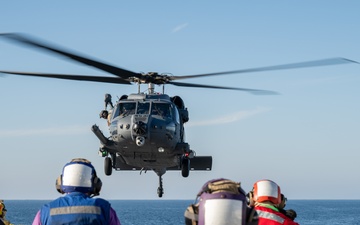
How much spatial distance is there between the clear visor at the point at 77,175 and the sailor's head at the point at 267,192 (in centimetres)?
172

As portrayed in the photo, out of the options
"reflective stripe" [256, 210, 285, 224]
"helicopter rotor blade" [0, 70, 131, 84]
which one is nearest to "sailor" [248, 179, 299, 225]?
"reflective stripe" [256, 210, 285, 224]

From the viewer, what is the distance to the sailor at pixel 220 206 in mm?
5426

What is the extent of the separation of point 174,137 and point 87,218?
78.6 feet

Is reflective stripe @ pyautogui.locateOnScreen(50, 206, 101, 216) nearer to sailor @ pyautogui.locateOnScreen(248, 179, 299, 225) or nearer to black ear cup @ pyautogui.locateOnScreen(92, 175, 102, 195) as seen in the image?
black ear cup @ pyautogui.locateOnScreen(92, 175, 102, 195)

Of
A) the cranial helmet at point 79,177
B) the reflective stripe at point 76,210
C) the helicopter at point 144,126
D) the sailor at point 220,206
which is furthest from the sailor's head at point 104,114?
the sailor at point 220,206

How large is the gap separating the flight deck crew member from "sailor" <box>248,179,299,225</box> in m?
1.48

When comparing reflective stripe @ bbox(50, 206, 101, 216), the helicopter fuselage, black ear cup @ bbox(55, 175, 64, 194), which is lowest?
reflective stripe @ bbox(50, 206, 101, 216)

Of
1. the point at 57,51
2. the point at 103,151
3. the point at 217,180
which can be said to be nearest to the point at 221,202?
the point at 217,180

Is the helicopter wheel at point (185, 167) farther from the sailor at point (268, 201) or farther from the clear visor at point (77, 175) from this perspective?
the clear visor at point (77, 175)

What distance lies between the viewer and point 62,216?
6.47 meters

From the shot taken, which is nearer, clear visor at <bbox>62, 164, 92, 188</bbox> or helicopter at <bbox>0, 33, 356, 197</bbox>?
clear visor at <bbox>62, 164, 92, 188</bbox>

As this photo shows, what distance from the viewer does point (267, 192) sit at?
280 inches

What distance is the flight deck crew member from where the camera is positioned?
254 inches

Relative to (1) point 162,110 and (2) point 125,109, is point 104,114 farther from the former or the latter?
(1) point 162,110
